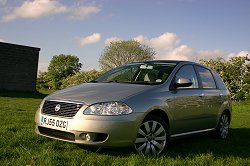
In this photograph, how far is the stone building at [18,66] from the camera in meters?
28.9

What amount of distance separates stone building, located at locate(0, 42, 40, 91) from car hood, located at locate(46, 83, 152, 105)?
24313 mm

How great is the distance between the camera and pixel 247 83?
2847 cm

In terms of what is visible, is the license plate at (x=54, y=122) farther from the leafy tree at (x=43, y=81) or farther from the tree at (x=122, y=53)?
the leafy tree at (x=43, y=81)

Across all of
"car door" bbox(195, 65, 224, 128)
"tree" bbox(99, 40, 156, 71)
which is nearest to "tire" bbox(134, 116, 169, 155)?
"car door" bbox(195, 65, 224, 128)

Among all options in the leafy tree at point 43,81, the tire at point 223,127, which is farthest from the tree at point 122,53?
the tire at point 223,127

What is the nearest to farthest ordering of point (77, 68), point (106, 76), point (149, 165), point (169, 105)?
point (149, 165)
point (169, 105)
point (106, 76)
point (77, 68)

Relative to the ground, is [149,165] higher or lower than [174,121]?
lower

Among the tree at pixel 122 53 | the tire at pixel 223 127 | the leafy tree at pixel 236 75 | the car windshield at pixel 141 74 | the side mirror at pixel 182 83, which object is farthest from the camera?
the tree at pixel 122 53

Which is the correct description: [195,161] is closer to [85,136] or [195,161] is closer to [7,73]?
[85,136]

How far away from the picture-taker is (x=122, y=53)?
60875 millimetres

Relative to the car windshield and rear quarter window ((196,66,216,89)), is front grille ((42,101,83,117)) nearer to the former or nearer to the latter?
the car windshield

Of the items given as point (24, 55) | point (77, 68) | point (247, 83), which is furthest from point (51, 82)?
point (247, 83)

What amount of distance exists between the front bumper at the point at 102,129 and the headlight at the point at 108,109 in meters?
0.07

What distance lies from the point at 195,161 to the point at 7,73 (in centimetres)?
2609
